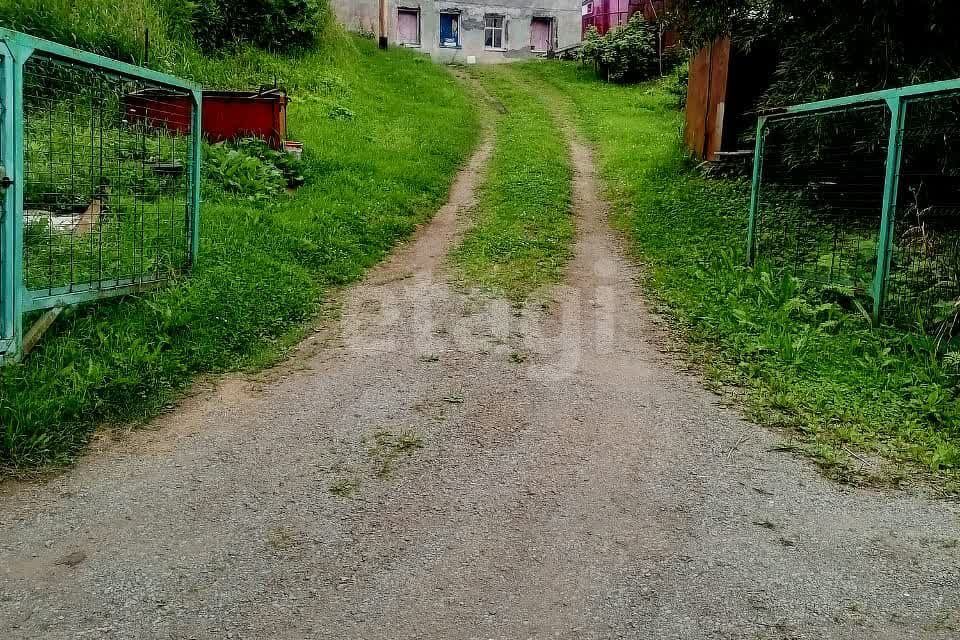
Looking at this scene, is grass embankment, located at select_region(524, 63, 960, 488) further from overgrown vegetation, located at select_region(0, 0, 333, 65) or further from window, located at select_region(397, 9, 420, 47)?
window, located at select_region(397, 9, 420, 47)

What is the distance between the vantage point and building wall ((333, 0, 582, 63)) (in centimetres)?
3102

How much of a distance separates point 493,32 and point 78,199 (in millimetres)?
27558

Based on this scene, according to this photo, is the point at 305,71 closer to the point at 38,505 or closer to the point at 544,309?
the point at 544,309

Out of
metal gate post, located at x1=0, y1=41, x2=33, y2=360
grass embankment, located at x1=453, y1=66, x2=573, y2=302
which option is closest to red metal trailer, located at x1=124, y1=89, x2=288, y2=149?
grass embankment, located at x1=453, y1=66, x2=573, y2=302

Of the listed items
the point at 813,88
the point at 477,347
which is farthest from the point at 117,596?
the point at 813,88

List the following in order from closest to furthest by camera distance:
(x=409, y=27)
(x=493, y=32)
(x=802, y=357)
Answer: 1. (x=802, y=357)
2. (x=409, y=27)
3. (x=493, y=32)

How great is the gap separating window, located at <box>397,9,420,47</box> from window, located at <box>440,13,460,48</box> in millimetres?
968

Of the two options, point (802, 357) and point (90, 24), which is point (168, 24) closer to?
point (90, 24)

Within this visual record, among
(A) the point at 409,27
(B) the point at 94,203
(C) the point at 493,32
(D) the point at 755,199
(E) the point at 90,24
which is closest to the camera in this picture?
(B) the point at 94,203

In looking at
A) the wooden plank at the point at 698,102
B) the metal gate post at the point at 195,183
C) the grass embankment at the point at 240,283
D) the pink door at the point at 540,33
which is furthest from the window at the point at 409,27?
the metal gate post at the point at 195,183

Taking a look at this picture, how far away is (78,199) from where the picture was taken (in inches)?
267

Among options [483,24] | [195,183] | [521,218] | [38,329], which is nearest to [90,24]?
[521,218]

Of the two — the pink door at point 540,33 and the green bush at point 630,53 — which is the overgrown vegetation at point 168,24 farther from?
the pink door at point 540,33

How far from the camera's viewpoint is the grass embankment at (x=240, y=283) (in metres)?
4.07
